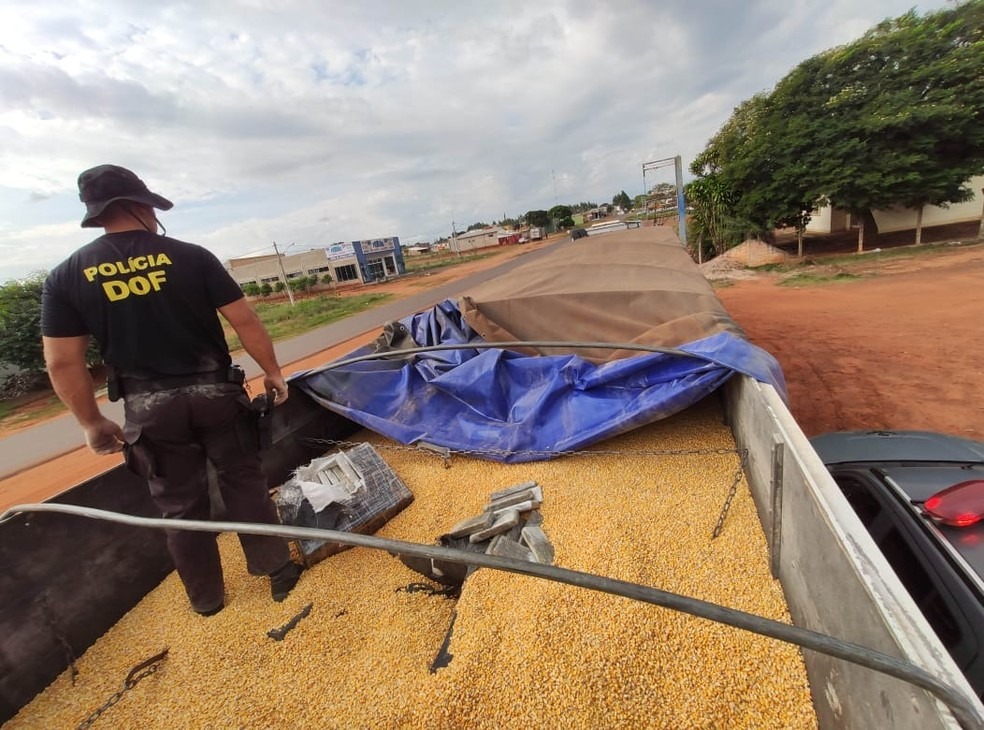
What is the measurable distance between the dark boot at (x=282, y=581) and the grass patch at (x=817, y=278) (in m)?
12.1

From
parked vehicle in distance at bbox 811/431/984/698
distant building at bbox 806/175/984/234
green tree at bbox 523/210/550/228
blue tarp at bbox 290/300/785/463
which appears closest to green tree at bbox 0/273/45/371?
blue tarp at bbox 290/300/785/463

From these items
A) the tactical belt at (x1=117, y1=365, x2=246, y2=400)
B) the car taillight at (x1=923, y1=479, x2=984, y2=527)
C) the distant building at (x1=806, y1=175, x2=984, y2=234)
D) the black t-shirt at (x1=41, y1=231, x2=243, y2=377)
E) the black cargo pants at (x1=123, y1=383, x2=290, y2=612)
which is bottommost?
the distant building at (x1=806, y1=175, x2=984, y2=234)

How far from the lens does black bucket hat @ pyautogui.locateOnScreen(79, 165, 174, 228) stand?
1.82m

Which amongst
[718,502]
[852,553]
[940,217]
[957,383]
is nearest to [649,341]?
[718,502]

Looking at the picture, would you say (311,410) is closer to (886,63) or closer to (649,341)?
(649,341)

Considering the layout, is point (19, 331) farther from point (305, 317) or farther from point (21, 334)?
point (305, 317)

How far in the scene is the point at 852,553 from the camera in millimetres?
1046

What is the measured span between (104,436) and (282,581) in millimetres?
1051

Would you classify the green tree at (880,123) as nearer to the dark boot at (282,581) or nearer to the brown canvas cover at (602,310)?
the brown canvas cover at (602,310)

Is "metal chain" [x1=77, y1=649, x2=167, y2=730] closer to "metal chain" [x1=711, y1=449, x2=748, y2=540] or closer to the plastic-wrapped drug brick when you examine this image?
the plastic-wrapped drug brick

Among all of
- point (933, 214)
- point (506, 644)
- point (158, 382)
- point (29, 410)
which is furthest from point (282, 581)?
point (933, 214)

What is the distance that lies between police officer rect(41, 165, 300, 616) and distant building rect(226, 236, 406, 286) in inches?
1247

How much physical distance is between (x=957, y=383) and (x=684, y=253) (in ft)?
10.3

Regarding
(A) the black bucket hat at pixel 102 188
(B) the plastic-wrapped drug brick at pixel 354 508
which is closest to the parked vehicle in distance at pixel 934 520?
(B) the plastic-wrapped drug brick at pixel 354 508
